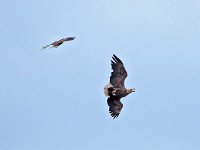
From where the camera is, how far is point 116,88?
47.8 m

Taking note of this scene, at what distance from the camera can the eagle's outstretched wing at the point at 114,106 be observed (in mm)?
47594

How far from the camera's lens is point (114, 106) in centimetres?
4788

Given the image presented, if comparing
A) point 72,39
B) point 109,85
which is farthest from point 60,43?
point 109,85

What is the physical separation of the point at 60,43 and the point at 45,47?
4673 mm

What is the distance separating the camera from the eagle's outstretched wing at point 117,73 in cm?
4797

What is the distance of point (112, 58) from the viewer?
47969 mm

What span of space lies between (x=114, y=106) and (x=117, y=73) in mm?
2041

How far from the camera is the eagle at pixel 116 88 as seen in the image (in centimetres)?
4747

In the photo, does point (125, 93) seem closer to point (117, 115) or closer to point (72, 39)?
point (117, 115)

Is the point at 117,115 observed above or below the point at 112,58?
below

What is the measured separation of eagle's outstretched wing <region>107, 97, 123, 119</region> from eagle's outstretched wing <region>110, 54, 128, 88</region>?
907 mm

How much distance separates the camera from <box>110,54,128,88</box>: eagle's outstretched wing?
47969mm

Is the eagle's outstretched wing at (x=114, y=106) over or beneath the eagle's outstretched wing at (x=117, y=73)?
beneath

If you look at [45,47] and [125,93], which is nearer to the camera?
[45,47]
